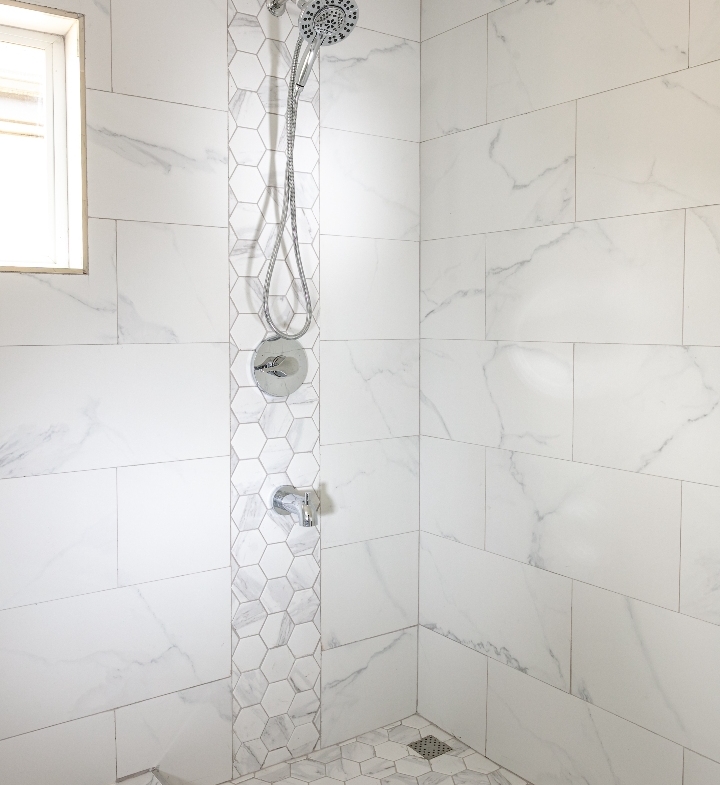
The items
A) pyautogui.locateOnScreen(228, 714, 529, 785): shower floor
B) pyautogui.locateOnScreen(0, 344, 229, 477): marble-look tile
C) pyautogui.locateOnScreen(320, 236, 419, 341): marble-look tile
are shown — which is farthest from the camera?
pyautogui.locateOnScreen(320, 236, 419, 341): marble-look tile

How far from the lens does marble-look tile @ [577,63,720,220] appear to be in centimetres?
154

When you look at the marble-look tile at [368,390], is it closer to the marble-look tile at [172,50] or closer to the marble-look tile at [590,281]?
the marble-look tile at [590,281]

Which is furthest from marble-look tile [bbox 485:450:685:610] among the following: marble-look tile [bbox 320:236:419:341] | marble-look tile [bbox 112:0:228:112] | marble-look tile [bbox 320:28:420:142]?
marble-look tile [bbox 112:0:228:112]

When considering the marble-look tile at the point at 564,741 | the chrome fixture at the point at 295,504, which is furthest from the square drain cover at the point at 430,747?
the chrome fixture at the point at 295,504

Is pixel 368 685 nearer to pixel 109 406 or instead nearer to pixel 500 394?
pixel 500 394

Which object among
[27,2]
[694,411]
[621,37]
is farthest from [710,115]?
[27,2]

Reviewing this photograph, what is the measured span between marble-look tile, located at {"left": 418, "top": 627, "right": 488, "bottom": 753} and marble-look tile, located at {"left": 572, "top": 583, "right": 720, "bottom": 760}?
0.36 metres

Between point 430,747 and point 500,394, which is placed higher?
point 500,394

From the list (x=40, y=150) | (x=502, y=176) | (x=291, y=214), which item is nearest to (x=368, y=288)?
(x=291, y=214)

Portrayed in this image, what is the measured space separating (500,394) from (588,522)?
0.41 m

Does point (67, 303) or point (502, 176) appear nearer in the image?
point (67, 303)

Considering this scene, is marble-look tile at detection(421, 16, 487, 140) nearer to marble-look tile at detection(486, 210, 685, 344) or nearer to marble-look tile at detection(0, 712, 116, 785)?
marble-look tile at detection(486, 210, 685, 344)

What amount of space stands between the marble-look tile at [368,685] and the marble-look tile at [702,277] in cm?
127

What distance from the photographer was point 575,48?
1795mm
